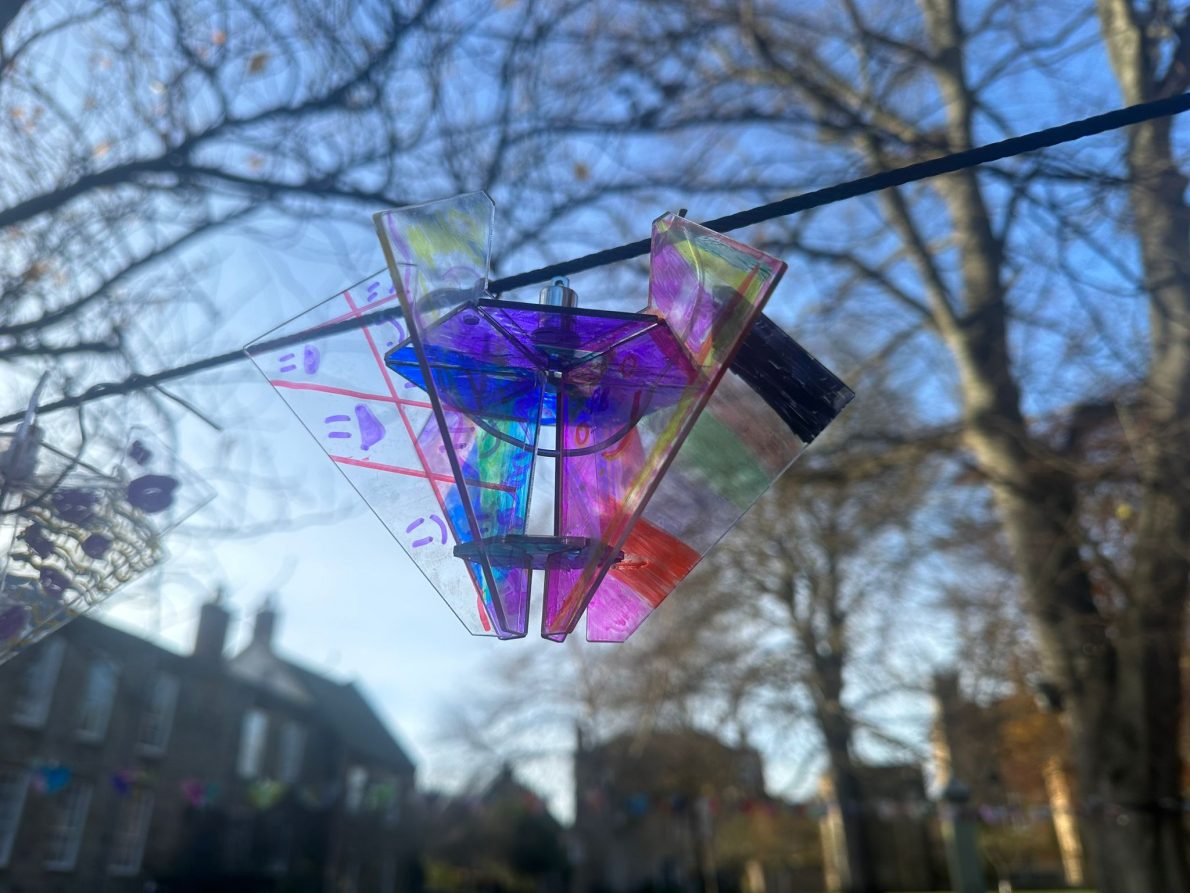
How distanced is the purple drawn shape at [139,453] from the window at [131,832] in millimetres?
18677

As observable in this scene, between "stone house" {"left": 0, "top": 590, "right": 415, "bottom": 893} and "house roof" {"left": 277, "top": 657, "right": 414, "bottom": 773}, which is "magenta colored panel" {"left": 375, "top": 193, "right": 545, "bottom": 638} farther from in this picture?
"house roof" {"left": 277, "top": 657, "right": 414, "bottom": 773}

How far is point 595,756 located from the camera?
77.8 feet

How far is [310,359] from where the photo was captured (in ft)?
5.60

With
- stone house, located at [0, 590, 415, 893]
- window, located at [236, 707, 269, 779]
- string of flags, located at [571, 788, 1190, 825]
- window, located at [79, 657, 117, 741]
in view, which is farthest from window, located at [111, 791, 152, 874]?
string of flags, located at [571, 788, 1190, 825]

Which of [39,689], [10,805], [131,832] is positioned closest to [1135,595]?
[10,805]

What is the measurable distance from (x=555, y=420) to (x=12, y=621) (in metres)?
1.46

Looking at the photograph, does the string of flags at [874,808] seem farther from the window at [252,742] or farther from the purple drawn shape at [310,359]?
the purple drawn shape at [310,359]

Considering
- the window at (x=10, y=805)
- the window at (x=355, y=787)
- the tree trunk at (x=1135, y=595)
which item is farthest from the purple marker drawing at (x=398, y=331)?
the window at (x=355, y=787)

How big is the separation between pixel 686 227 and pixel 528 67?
5041 millimetres

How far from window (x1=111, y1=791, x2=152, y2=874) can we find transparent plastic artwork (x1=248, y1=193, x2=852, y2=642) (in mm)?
19561

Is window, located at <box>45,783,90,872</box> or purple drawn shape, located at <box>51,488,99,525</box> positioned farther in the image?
window, located at <box>45,783,90,872</box>

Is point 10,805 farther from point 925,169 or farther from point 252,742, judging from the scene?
point 925,169

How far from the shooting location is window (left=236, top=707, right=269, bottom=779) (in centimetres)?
2388

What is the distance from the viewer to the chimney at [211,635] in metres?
21.9
